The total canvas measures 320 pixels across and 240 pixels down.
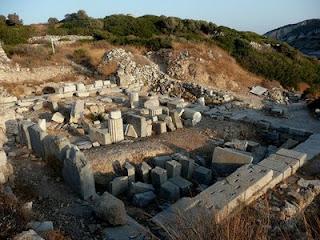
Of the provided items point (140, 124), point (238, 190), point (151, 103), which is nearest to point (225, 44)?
point (151, 103)

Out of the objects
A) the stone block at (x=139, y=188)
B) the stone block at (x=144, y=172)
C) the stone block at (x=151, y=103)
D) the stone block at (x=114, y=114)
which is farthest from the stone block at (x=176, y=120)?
the stone block at (x=139, y=188)

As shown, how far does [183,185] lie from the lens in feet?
25.6

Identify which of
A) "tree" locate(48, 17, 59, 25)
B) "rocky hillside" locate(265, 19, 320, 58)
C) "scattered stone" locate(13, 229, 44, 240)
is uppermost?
"tree" locate(48, 17, 59, 25)

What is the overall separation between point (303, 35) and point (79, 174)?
64713mm

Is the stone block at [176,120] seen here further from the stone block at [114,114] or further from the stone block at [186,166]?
the stone block at [186,166]

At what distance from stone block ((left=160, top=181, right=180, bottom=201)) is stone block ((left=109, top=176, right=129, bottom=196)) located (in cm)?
82

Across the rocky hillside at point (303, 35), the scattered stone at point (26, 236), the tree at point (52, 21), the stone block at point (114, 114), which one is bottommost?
the rocky hillside at point (303, 35)

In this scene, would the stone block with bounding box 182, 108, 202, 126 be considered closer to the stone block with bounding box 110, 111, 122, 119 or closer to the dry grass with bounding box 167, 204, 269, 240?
the stone block with bounding box 110, 111, 122, 119

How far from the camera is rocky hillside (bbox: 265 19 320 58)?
51062 millimetres

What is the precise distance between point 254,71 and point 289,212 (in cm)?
1609

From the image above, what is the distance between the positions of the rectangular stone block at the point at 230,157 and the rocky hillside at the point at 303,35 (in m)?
39.4

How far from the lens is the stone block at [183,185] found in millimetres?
7734

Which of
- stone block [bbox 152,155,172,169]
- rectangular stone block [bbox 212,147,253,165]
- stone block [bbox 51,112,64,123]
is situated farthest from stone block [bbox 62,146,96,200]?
stone block [bbox 51,112,64,123]

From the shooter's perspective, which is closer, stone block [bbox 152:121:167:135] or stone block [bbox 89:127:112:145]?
stone block [bbox 89:127:112:145]
